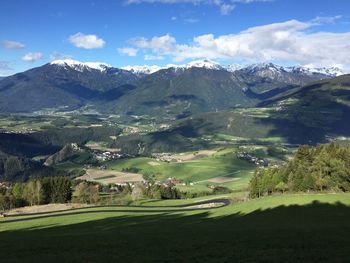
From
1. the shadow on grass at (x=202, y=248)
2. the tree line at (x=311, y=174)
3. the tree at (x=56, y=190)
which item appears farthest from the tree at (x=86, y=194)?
the shadow on grass at (x=202, y=248)

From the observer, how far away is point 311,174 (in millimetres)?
100750

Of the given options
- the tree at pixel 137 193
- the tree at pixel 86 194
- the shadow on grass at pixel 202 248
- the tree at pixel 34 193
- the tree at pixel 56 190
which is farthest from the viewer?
the tree at pixel 137 193

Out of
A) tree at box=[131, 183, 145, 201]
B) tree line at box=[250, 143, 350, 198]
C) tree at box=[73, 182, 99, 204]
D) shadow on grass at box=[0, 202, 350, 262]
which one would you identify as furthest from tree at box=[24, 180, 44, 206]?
shadow on grass at box=[0, 202, 350, 262]

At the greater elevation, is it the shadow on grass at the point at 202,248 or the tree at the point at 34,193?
the shadow on grass at the point at 202,248

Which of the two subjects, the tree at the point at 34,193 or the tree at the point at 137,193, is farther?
the tree at the point at 137,193

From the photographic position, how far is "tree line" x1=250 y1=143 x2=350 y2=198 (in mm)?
97438

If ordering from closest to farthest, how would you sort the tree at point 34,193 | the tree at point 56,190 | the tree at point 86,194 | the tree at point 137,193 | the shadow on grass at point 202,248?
the shadow on grass at point 202,248
the tree at point 34,193
the tree at point 86,194
the tree at point 56,190
the tree at point 137,193

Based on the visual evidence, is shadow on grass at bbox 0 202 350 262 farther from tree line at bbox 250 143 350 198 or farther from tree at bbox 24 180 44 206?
tree at bbox 24 180 44 206

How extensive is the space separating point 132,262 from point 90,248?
8447 mm

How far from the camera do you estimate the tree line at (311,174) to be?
97438 millimetres

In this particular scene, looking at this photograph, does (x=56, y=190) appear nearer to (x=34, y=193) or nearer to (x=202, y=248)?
(x=34, y=193)

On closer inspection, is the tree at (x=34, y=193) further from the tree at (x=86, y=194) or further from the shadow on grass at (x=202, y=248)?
the shadow on grass at (x=202, y=248)

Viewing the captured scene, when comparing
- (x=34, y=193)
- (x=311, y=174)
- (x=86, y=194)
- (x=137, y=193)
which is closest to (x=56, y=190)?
(x=34, y=193)

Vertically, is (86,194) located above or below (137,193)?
above
